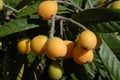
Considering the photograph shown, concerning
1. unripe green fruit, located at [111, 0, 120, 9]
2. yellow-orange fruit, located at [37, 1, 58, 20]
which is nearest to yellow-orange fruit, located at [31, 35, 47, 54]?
yellow-orange fruit, located at [37, 1, 58, 20]

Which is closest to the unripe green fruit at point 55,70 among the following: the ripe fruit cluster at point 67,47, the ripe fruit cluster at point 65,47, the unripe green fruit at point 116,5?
the ripe fruit cluster at point 65,47

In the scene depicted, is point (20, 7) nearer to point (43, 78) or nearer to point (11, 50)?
point (11, 50)

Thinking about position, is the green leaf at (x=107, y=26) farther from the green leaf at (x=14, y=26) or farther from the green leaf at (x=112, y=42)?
the green leaf at (x=14, y=26)

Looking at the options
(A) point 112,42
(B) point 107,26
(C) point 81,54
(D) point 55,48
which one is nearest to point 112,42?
(A) point 112,42

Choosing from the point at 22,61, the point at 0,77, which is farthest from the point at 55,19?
the point at 0,77

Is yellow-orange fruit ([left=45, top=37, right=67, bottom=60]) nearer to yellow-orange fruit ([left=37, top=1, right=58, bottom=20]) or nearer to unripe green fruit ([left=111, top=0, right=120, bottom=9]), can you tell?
yellow-orange fruit ([left=37, top=1, right=58, bottom=20])

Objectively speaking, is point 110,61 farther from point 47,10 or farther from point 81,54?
point 47,10
